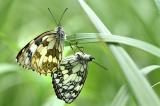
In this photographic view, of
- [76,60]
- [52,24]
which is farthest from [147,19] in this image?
[76,60]

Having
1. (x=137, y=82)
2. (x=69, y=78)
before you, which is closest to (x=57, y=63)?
(x=69, y=78)

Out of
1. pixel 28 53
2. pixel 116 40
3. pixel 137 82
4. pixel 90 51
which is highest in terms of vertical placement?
pixel 90 51

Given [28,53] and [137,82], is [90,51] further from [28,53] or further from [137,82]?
[137,82]

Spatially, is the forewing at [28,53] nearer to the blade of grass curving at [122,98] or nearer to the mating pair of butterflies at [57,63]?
the mating pair of butterflies at [57,63]

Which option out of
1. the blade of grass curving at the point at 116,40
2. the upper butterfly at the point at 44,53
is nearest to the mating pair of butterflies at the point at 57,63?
the upper butterfly at the point at 44,53

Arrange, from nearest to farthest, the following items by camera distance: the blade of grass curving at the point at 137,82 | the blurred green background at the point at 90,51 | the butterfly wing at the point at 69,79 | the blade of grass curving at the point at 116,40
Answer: the blade of grass curving at the point at 137,82 < the blade of grass curving at the point at 116,40 < the butterfly wing at the point at 69,79 < the blurred green background at the point at 90,51

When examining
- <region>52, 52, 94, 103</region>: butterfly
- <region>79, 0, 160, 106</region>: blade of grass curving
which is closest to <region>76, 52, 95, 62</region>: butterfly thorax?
<region>52, 52, 94, 103</region>: butterfly
